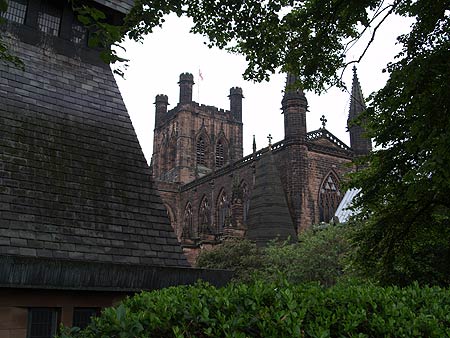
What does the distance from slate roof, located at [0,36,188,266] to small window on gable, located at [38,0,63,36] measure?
0.66m

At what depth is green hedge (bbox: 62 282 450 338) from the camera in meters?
3.04

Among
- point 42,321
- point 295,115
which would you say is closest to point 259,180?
point 295,115

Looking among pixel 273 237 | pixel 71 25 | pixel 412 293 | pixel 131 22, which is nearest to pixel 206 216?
pixel 273 237

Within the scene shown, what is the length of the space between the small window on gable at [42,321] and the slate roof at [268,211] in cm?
1904

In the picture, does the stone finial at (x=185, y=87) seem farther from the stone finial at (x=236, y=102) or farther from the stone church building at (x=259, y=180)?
the stone finial at (x=236, y=102)

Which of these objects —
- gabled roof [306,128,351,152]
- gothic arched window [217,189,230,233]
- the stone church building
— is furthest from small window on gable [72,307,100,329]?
gothic arched window [217,189,230,233]

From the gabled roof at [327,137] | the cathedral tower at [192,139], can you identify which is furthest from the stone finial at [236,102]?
the gabled roof at [327,137]

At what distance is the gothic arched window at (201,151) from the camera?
188 feet

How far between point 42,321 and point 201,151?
51.2 meters

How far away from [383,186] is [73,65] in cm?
714

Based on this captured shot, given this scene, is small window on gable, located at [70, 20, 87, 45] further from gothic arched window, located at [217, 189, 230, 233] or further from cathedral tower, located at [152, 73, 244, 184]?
cathedral tower, located at [152, 73, 244, 184]

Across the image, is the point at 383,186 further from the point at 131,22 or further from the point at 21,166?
the point at 21,166

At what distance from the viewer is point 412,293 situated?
162 inches

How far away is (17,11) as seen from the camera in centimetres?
984
